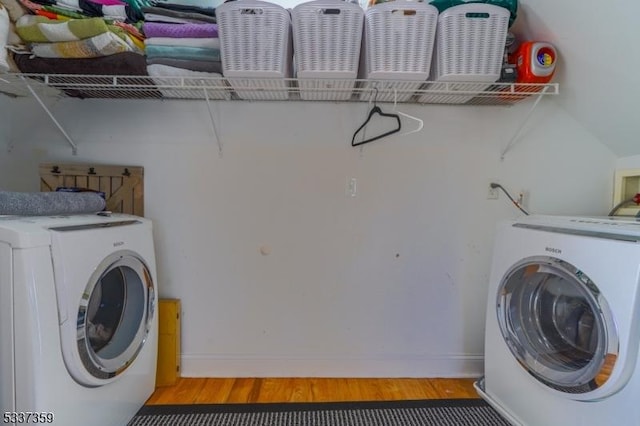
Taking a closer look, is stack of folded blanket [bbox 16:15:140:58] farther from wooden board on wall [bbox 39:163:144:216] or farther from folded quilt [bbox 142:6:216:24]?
wooden board on wall [bbox 39:163:144:216]

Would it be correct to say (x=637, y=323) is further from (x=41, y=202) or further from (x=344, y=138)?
(x=41, y=202)

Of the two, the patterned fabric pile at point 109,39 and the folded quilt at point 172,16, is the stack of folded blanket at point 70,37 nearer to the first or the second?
the patterned fabric pile at point 109,39

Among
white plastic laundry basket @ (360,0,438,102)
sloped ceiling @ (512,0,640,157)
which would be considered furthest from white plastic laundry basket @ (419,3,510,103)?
sloped ceiling @ (512,0,640,157)

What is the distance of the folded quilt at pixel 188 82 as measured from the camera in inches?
54.9

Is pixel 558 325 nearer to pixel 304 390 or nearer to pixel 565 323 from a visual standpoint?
pixel 565 323

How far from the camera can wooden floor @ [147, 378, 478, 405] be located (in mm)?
1572

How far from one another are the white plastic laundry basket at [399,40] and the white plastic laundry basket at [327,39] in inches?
2.4

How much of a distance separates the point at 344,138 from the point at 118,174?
1231 mm

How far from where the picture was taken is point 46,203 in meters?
1.21

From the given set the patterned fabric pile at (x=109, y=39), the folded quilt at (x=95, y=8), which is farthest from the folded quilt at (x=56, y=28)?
the folded quilt at (x=95, y=8)

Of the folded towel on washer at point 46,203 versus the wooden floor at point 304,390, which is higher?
the folded towel on washer at point 46,203

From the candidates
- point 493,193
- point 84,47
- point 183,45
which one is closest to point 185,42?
point 183,45

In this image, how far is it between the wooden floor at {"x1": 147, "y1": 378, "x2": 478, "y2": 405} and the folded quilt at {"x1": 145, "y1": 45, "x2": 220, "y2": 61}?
63.4 inches

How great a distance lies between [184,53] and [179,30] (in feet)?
0.31
